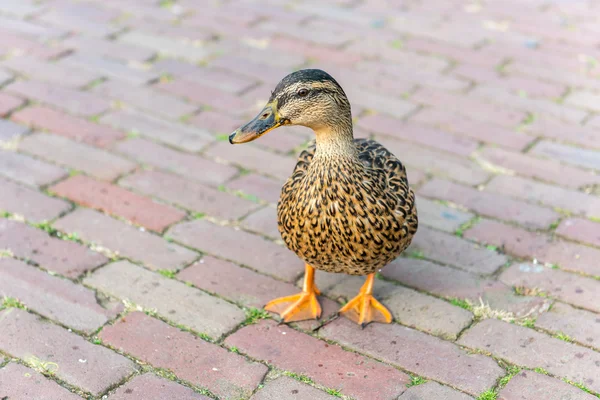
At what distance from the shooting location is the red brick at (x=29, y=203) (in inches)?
148

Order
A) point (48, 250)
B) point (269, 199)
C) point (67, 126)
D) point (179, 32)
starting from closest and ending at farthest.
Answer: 1. point (48, 250)
2. point (269, 199)
3. point (67, 126)
4. point (179, 32)

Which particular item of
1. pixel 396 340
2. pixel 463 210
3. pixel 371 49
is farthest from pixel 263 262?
pixel 371 49

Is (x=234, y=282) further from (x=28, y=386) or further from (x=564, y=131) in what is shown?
(x=564, y=131)

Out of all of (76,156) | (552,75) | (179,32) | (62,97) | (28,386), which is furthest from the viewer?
(179,32)

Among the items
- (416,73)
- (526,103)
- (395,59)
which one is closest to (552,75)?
(526,103)

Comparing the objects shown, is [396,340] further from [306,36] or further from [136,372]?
[306,36]

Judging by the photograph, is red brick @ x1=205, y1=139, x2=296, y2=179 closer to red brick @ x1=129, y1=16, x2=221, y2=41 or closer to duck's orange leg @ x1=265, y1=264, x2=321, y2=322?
duck's orange leg @ x1=265, y1=264, x2=321, y2=322

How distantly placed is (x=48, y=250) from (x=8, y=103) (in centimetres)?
147

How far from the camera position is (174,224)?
3.77 metres

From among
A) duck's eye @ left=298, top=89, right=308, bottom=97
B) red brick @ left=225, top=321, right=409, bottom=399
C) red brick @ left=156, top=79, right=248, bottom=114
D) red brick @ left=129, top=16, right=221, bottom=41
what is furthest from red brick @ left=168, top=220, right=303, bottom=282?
red brick @ left=129, top=16, right=221, bottom=41

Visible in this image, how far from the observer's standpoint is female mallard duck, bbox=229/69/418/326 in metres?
2.91

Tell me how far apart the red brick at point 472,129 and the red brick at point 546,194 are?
1.18 feet

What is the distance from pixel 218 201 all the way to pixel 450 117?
5.10ft

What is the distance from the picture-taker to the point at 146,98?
4.83 metres
